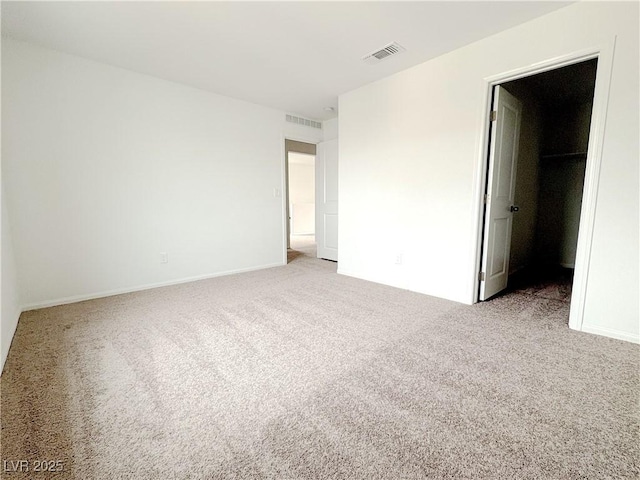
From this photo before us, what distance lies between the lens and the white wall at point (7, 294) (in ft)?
5.86

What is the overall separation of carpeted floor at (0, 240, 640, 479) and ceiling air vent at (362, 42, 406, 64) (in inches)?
97.1

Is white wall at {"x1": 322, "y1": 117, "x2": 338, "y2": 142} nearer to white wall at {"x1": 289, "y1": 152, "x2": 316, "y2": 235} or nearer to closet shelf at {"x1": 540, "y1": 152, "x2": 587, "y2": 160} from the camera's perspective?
closet shelf at {"x1": 540, "y1": 152, "x2": 587, "y2": 160}

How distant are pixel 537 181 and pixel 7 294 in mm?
6239

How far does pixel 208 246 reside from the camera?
12.1 ft

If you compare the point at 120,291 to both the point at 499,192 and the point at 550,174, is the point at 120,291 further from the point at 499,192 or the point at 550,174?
the point at 550,174

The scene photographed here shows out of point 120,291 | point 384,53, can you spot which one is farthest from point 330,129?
point 120,291

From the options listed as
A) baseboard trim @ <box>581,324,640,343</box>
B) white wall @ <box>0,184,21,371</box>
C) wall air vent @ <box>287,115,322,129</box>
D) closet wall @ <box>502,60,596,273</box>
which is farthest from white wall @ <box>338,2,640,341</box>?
white wall @ <box>0,184,21,371</box>

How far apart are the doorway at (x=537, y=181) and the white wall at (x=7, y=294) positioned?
385 cm

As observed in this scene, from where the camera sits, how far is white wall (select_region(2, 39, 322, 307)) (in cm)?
246

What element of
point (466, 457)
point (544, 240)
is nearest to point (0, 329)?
point (466, 457)

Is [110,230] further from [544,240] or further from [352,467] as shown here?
[544,240]

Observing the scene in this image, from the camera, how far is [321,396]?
138 cm

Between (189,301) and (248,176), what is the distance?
2.01 meters

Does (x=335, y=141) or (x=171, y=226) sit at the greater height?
(x=335, y=141)
